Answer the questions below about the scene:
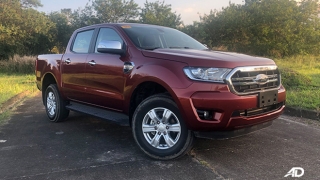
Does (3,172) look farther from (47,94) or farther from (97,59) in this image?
(47,94)

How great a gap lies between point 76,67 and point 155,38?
5.12 feet

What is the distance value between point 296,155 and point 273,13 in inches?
917

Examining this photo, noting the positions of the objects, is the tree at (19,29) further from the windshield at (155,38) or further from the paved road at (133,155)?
the windshield at (155,38)

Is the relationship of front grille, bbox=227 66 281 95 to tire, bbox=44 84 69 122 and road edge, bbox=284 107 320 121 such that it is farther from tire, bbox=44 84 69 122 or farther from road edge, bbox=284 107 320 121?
tire, bbox=44 84 69 122

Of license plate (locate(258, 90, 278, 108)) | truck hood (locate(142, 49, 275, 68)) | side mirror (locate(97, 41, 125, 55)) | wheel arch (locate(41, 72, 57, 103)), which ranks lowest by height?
wheel arch (locate(41, 72, 57, 103))

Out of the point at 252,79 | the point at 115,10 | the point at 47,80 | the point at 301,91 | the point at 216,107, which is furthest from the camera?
the point at 115,10

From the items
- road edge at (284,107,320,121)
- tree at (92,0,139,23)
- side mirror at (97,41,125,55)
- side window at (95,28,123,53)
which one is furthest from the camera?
tree at (92,0,139,23)

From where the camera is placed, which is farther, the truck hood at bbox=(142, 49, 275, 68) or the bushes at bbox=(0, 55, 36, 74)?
the bushes at bbox=(0, 55, 36, 74)

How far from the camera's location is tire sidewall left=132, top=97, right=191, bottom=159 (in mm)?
3730

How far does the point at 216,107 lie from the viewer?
3.43m

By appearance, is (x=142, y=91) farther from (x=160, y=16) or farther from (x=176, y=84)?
(x=160, y=16)

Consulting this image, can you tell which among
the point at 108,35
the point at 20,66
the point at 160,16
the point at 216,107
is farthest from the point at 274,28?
the point at 216,107

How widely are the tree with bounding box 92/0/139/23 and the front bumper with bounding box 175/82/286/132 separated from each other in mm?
39098

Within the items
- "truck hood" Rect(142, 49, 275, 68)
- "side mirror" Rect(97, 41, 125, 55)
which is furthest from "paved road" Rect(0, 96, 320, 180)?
"side mirror" Rect(97, 41, 125, 55)
